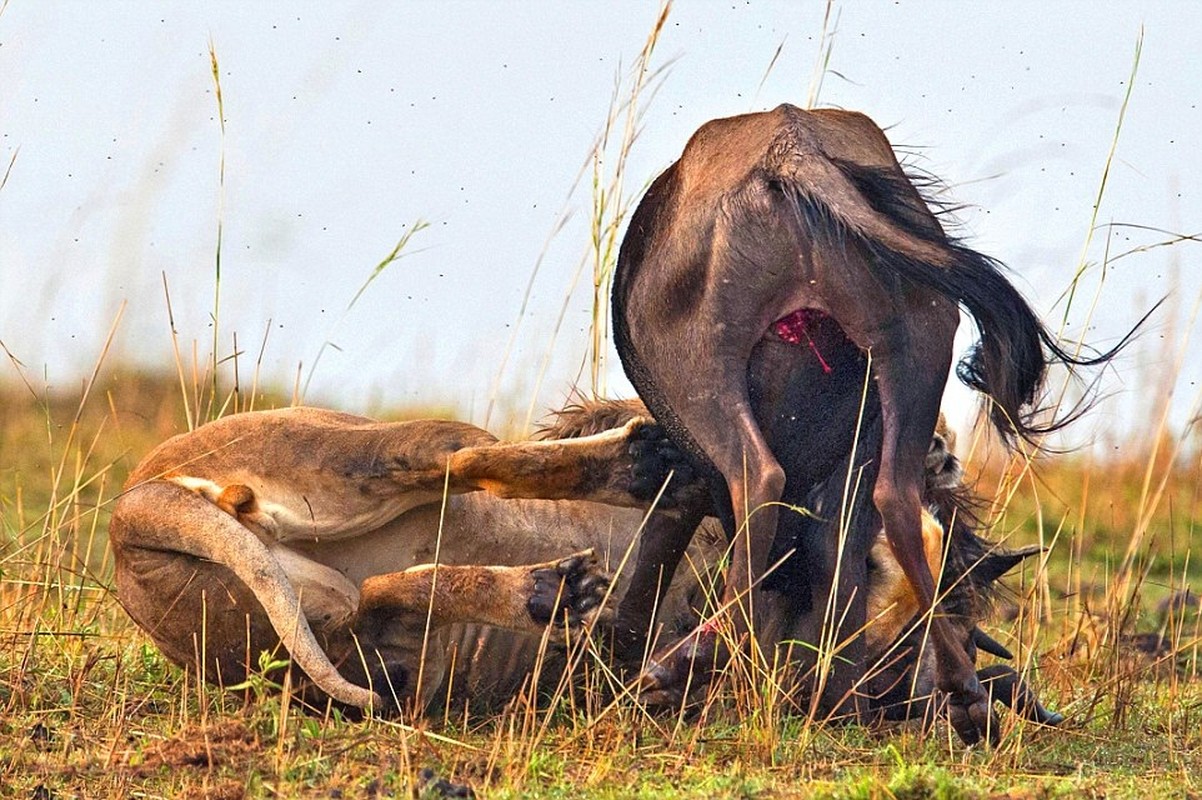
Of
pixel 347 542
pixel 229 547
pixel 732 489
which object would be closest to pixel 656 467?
pixel 732 489

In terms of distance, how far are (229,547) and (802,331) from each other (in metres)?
1.54

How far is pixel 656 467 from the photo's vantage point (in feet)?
14.5

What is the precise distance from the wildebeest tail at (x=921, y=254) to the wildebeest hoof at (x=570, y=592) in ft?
3.22

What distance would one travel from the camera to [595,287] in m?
5.85

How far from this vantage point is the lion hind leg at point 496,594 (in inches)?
163

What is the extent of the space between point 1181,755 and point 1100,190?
2.03 metres

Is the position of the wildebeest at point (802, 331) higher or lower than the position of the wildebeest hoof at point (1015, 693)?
higher

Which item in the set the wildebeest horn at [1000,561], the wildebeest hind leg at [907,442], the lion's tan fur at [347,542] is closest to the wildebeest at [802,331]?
the wildebeest hind leg at [907,442]

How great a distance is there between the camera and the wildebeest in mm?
3951

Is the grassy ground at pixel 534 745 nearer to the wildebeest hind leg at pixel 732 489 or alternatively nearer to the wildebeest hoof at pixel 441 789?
the wildebeest hoof at pixel 441 789

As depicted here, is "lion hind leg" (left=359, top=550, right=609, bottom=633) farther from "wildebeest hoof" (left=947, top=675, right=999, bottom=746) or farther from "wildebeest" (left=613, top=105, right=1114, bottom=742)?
"wildebeest hoof" (left=947, top=675, right=999, bottom=746)

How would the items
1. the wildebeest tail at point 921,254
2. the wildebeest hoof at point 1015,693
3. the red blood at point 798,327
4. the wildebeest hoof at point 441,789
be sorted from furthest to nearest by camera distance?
the wildebeest hoof at point 1015,693 < the red blood at point 798,327 < the wildebeest tail at point 921,254 < the wildebeest hoof at point 441,789

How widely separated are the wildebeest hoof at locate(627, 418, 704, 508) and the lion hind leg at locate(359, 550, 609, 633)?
0.28 metres

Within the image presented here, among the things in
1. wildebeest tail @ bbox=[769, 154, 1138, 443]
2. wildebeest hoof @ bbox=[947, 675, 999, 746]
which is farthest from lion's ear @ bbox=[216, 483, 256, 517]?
wildebeest hoof @ bbox=[947, 675, 999, 746]
